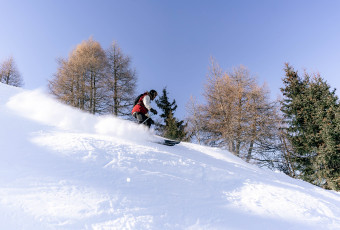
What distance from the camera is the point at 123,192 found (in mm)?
2578

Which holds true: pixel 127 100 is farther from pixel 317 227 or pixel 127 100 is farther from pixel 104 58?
pixel 317 227

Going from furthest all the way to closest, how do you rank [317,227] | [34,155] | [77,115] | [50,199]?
[77,115] → [34,155] → [317,227] → [50,199]

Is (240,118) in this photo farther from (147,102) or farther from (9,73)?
(9,73)

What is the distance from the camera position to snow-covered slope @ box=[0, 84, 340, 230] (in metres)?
2.01

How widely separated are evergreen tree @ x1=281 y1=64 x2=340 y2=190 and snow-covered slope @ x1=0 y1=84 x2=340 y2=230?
10.4 m

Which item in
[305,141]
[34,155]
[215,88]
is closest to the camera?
[34,155]

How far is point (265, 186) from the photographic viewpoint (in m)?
3.64

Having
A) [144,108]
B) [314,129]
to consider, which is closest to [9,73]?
[144,108]

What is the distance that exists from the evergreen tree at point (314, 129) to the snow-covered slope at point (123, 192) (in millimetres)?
10442

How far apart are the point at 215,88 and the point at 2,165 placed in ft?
51.5

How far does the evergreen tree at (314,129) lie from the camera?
10883 millimetres

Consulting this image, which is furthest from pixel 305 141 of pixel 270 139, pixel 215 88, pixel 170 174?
pixel 170 174

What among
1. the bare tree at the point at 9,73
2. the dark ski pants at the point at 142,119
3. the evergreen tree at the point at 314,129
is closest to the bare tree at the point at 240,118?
the evergreen tree at the point at 314,129

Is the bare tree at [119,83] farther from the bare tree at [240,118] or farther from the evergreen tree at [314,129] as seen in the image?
the evergreen tree at [314,129]
